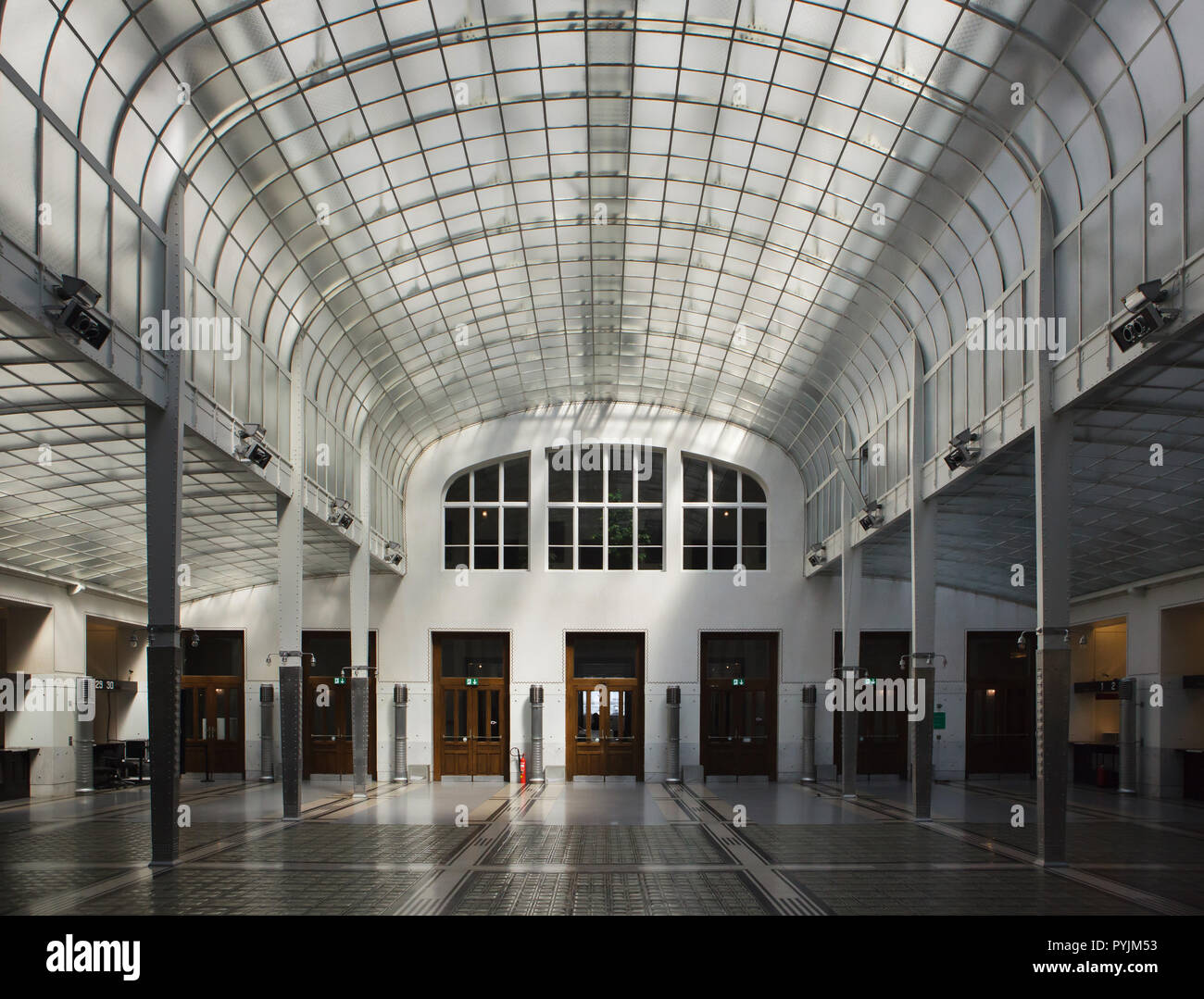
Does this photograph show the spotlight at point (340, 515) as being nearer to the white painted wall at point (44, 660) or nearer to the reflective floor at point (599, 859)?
the reflective floor at point (599, 859)

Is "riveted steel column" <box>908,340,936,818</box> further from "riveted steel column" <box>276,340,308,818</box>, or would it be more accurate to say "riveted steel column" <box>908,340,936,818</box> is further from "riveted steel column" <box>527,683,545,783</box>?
"riveted steel column" <box>527,683,545,783</box>

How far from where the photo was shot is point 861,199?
89.8 feet

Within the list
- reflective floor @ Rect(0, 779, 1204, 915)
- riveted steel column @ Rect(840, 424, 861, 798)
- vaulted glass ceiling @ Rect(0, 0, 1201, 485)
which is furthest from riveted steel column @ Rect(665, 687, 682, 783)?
vaulted glass ceiling @ Rect(0, 0, 1201, 485)

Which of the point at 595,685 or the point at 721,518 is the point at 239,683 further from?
the point at 721,518

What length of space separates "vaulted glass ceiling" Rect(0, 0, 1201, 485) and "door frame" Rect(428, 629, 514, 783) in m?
10.3

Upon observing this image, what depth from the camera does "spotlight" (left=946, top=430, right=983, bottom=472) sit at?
24.3m

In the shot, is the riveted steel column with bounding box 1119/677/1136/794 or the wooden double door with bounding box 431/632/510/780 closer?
the riveted steel column with bounding box 1119/677/1136/794

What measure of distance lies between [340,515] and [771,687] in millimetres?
20108

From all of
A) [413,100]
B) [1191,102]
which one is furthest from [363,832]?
[1191,102]

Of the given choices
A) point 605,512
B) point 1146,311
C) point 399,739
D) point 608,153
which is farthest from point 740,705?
point 1146,311

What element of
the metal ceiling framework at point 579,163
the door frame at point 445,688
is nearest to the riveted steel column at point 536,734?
the door frame at point 445,688

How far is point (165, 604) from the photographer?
19.5 meters

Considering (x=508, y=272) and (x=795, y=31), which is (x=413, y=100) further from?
(x=508, y=272)
